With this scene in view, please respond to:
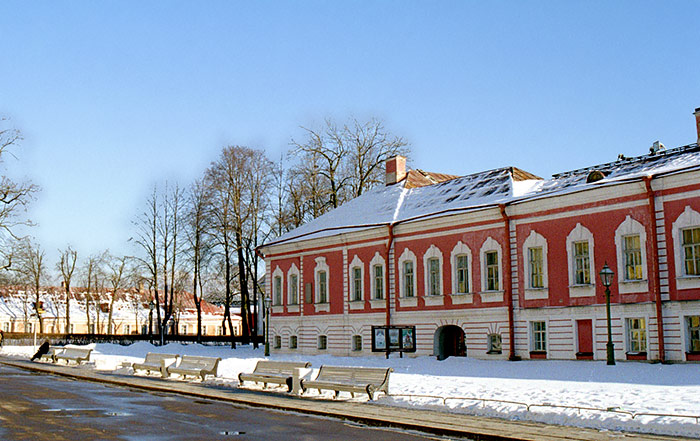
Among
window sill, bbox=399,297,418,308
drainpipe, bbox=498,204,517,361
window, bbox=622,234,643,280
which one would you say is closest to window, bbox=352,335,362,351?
window sill, bbox=399,297,418,308

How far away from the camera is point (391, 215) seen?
3656 cm

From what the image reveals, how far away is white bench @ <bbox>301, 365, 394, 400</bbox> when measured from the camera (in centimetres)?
1754

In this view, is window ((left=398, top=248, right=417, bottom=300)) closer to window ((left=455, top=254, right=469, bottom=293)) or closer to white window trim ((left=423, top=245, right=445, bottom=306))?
white window trim ((left=423, top=245, right=445, bottom=306))

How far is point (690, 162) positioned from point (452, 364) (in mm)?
11563

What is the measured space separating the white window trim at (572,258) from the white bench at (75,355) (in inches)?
880

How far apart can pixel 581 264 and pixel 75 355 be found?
24.2 meters

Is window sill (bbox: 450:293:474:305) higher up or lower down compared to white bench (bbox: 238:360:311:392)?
higher up

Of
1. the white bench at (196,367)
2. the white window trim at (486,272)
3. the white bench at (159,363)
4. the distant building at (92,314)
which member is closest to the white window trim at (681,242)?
the white window trim at (486,272)

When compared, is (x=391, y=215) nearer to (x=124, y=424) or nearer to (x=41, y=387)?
(x=41, y=387)

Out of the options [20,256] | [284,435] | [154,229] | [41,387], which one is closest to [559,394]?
[284,435]

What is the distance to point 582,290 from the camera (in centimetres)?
2759

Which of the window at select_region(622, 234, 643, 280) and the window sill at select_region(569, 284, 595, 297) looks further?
the window sill at select_region(569, 284, 595, 297)

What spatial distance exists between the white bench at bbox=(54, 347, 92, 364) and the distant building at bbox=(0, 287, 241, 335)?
4933 centimetres

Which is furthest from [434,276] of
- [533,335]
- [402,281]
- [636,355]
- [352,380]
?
[352,380]
